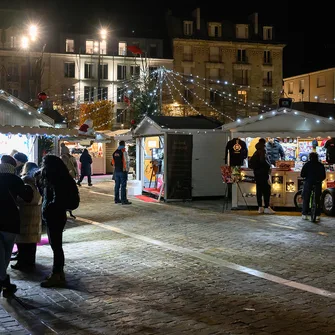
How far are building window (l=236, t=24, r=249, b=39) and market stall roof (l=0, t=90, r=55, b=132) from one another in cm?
4237

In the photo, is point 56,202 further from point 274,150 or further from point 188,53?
point 188,53

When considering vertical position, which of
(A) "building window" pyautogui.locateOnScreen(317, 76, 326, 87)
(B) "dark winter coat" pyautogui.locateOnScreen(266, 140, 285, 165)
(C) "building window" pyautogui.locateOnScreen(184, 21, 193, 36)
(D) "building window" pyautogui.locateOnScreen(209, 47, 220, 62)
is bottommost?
(B) "dark winter coat" pyautogui.locateOnScreen(266, 140, 285, 165)

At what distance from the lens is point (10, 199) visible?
5.87 meters

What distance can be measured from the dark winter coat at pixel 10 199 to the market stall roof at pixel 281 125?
30.4 ft

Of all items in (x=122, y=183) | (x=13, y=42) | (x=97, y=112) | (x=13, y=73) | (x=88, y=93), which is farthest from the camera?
(x=88, y=93)

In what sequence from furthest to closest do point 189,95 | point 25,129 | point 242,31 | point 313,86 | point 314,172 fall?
point 242,31, point 189,95, point 313,86, point 314,172, point 25,129

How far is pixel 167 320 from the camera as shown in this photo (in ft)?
17.2

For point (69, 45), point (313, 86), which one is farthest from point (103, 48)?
point (313, 86)

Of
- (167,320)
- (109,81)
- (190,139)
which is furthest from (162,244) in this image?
(109,81)

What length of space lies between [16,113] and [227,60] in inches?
1614

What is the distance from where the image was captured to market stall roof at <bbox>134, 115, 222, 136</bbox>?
53.4 ft

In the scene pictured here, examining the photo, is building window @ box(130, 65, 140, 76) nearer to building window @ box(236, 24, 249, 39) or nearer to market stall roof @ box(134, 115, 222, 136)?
building window @ box(236, 24, 249, 39)

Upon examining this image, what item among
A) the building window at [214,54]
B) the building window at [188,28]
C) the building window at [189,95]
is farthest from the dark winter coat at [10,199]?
the building window at [188,28]

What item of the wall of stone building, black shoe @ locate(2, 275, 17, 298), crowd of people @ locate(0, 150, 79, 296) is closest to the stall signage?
crowd of people @ locate(0, 150, 79, 296)
